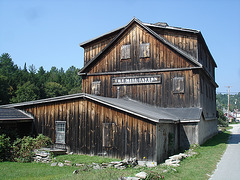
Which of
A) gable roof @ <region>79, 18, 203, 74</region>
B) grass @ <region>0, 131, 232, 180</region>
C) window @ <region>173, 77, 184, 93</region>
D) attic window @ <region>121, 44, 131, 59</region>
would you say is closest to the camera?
grass @ <region>0, 131, 232, 180</region>

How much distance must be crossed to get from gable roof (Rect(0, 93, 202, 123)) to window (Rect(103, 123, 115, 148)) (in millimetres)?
1199

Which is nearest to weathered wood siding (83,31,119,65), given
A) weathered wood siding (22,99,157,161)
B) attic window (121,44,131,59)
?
attic window (121,44,131,59)

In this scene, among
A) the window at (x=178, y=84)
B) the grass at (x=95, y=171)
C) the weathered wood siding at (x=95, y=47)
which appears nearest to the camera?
the grass at (x=95, y=171)

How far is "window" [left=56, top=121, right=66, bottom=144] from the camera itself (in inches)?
666

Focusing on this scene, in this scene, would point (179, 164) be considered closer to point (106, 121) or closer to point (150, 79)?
point (106, 121)

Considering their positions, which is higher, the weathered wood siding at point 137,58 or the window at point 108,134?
the weathered wood siding at point 137,58

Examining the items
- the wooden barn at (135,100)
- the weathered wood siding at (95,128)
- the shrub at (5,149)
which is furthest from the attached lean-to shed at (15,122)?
the shrub at (5,149)

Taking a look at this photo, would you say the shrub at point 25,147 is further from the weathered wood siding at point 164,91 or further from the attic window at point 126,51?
the attic window at point 126,51

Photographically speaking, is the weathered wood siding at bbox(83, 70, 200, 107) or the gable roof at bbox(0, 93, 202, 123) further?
the weathered wood siding at bbox(83, 70, 200, 107)

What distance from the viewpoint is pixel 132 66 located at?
23641 millimetres

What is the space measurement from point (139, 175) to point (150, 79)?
13784mm

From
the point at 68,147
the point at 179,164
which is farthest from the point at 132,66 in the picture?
the point at 179,164

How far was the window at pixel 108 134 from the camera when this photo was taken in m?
15.3

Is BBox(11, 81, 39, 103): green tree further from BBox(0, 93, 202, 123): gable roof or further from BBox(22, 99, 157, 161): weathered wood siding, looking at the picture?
BBox(22, 99, 157, 161): weathered wood siding
